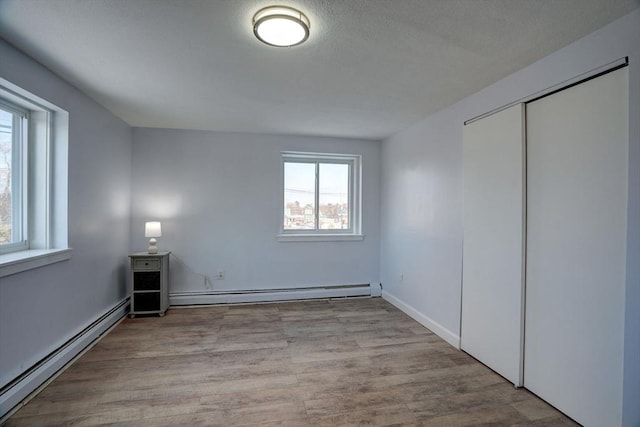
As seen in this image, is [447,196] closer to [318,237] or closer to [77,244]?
[318,237]

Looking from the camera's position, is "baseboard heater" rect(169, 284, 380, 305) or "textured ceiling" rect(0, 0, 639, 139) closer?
"textured ceiling" rect(0, 0, 639, 139)

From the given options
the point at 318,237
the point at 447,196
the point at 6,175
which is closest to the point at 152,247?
the point at 6,175

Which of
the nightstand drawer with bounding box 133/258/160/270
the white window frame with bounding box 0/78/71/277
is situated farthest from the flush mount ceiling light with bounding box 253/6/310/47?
the nightstand drawer with bounding box 133/258/160/270

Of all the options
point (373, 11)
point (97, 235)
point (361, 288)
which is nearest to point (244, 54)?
point (373, 11)

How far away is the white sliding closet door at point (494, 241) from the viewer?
224 cm

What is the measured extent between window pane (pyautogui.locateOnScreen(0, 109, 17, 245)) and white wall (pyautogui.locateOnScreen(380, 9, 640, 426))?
12.1ft

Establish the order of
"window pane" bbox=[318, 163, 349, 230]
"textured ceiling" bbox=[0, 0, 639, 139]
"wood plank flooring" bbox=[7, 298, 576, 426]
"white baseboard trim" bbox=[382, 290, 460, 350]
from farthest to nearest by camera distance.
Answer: "window pane" bbox=[318, 163, 349, 230]
"white baseboard trim" bbox=[382, 290, 460, 350]
"wood plank flooring" bbox=[7, 298, 576, 426]
"textured ceiling" bbox=[0, 0, 639, 139]

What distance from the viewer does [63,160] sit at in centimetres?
249

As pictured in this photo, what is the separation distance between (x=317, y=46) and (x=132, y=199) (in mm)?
3281

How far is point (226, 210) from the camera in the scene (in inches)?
162

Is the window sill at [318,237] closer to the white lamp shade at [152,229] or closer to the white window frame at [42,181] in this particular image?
the white lamp shade at [152,229]

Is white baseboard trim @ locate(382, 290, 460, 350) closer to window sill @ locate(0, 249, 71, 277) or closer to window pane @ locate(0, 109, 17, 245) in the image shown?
window sill @ locate(0, 249, 71, 277)

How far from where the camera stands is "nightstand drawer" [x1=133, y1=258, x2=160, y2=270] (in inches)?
138

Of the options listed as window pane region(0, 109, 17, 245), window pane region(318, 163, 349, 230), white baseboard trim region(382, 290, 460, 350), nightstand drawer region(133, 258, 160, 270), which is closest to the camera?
window pane region(0, 109, 17, 245)
